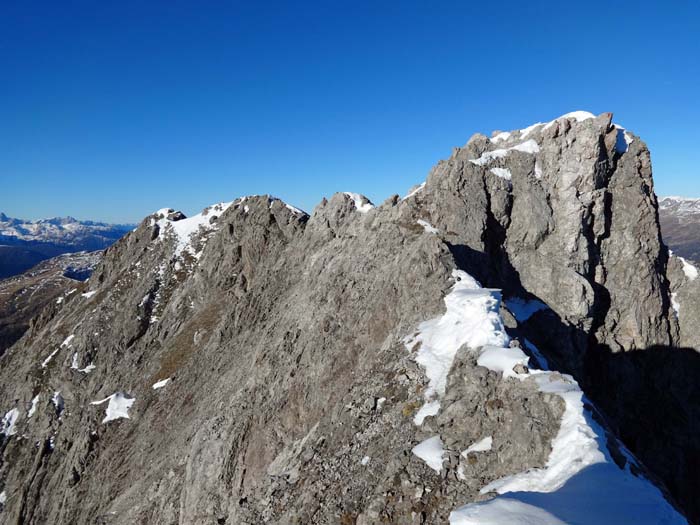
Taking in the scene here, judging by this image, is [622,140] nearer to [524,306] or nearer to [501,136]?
[501,136]

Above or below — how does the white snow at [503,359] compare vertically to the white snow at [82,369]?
above

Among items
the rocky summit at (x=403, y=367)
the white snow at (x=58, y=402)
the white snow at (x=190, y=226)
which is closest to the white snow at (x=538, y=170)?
the rocky summit at (x=403, y=367)

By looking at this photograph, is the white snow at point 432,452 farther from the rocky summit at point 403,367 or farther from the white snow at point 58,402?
the white snow at point 58,402

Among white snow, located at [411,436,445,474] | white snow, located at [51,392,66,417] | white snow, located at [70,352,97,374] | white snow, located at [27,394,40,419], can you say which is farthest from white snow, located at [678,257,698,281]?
white snow, located at [27,394,40,419]

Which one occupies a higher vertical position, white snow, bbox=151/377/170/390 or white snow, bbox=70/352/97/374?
white snow, bbox=151/377/170/390

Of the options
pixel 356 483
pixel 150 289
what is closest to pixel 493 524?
pixel 356 483

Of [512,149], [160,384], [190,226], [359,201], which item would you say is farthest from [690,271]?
[190,226]

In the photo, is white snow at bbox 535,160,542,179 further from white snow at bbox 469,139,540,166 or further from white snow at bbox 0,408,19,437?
white snow at bbox 0,408,19,437
